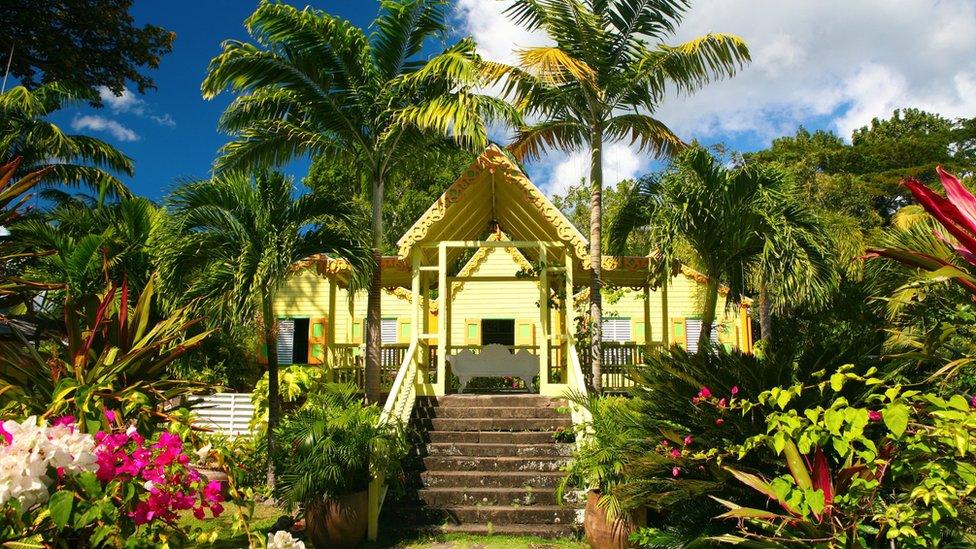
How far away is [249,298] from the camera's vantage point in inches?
349

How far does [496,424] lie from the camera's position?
9.84 metres

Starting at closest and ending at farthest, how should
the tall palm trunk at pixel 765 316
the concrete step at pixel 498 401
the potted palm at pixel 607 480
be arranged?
the potted palm at pixel 607 480, the concrete step at pixel 498 401, the tall palm trunk at pixel 765 316

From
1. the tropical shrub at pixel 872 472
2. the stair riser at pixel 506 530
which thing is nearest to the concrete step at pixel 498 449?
the stair riser at pixel 506 530

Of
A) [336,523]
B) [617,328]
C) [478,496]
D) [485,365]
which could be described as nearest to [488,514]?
[478,496]

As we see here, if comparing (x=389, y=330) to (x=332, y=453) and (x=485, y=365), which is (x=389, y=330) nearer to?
(x=485, y=365)

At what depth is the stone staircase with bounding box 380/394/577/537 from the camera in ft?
26.1

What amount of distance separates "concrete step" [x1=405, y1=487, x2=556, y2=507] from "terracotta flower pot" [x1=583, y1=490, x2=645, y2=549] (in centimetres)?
134

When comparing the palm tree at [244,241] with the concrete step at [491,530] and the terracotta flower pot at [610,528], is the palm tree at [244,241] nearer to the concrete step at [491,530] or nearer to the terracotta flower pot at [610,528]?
the concrete step at [491,530]

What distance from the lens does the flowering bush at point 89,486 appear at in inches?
89.0

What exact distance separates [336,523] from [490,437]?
9.18ft

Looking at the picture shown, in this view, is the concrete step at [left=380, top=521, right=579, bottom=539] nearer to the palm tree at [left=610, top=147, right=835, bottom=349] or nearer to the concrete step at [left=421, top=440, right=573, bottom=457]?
the concrete step at [left=421, top=440, right=573, bottom=457]

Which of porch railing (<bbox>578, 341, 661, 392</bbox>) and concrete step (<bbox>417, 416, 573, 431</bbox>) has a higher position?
porch railing (<bbox>578, 341, 661, 392</bbox>)

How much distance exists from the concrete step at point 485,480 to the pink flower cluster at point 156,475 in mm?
5898

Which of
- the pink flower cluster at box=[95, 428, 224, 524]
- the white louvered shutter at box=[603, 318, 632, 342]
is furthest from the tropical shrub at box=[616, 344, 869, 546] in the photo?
the white louvered shutter at box=[603, 318, 632, 342]
